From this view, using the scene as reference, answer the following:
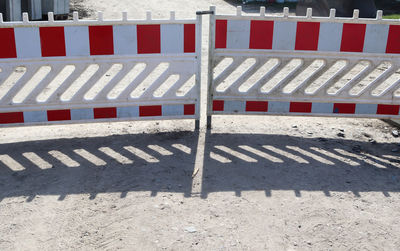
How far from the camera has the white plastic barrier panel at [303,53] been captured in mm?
5066

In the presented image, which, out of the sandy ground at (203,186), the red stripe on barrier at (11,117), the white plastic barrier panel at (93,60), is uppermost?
the white plastic barrier panel at (93,60)

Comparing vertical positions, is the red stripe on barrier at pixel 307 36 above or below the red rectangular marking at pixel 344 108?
above

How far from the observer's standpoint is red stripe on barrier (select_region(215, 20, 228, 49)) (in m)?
5.07

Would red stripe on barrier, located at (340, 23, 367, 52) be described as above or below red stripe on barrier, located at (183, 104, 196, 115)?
above

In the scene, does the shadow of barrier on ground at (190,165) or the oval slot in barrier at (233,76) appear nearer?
→ the shadow of barrier on ground at (190,165)

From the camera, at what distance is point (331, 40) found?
512cm

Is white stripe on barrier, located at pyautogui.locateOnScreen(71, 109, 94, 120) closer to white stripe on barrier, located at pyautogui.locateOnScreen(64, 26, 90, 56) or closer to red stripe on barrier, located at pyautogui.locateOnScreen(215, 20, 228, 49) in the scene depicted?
white stripe on barrier, located at pyautogui.locateOnScreen(64, 26, 90, 56)

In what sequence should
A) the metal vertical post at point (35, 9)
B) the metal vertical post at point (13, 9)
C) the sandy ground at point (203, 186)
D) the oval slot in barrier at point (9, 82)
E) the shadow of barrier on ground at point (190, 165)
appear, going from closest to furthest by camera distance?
1. the sandy ground at point (203, 186)
2. the shadow of barrier on ground at point (190, 165)
3. the oval slot in barrier at point (9, 82)
4. the metal vertical post at point (13, 9)
5. the metal vertical post at point (35, 9)

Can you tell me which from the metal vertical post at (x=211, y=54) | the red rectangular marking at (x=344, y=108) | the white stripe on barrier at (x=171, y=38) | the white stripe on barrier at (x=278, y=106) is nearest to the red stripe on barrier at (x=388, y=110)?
the red rectangular marking at (x=344, y=108)

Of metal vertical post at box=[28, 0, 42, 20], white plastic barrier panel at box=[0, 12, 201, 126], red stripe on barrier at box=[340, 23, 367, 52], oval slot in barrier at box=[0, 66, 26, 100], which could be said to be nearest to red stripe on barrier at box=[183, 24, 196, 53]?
white plastic barrier panel at box=[0, 12, 201, 126]

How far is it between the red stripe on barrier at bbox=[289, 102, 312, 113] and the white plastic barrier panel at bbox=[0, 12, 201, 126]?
3.53 ft

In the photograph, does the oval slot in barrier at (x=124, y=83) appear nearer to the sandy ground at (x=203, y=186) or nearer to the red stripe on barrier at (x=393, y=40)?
the sandy ground at (x=203, y=186)

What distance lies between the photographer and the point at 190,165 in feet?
15.4

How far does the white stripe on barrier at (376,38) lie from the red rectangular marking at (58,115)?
3252 mm
